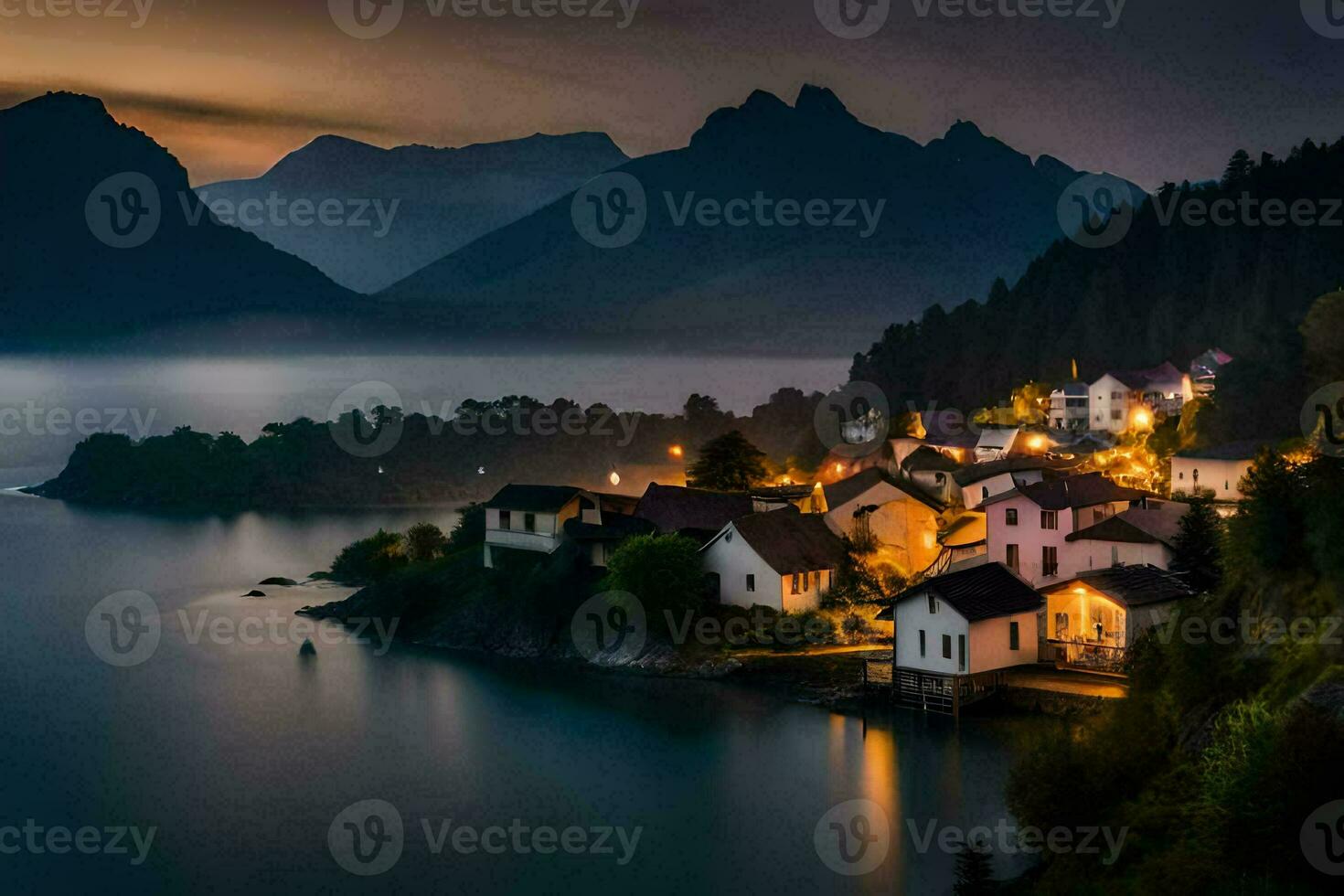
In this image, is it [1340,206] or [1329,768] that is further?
[1340,206]

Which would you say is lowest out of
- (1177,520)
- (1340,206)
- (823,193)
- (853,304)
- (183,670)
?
(183,670)

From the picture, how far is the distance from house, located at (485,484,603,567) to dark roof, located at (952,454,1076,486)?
12612mm

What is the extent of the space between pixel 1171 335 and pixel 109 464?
85.8m

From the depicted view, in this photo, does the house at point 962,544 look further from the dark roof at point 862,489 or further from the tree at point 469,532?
the tree at point 469,532

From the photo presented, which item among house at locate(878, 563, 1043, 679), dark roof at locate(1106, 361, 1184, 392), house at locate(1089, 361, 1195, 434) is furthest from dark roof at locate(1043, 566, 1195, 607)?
dark roof at locate(1106, 361, 1184, 392)

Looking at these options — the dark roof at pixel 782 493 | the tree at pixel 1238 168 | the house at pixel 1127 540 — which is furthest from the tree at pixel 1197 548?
the tree at pixel 1238 168

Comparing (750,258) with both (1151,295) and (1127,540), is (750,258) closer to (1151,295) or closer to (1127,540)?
(1151,295)

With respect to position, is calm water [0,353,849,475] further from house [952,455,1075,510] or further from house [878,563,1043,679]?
house [878,563,1043,679]

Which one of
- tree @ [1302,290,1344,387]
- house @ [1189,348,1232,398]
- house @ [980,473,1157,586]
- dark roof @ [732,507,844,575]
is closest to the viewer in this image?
house @ [980,473,1157,586]

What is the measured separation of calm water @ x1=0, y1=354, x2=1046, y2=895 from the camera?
25891 mm

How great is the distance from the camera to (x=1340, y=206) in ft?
253

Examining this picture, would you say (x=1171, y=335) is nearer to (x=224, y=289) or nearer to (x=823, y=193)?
(x=823, y=193)

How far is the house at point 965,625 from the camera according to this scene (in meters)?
32.1

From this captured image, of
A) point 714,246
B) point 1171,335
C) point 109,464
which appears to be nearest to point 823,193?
point 714,246
